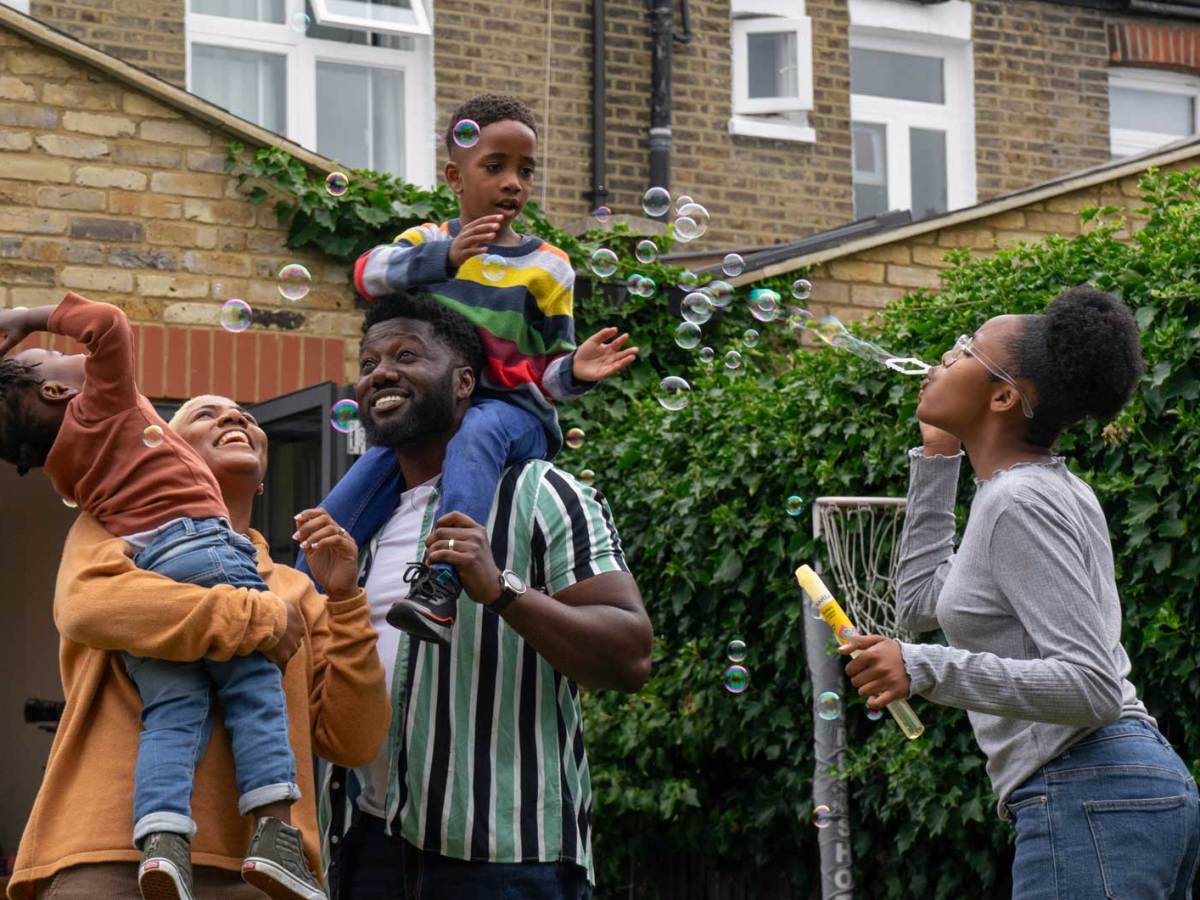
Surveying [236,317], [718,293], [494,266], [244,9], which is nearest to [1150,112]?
[244,9]

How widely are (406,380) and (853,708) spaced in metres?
2.94

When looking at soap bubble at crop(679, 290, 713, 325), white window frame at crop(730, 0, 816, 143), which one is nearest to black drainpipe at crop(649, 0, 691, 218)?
white window frame at crop(730, 0, 816, 143)

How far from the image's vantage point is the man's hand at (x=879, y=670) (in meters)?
3.04

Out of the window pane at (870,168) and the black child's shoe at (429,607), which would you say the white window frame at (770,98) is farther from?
the black child's shoe at (429,607)

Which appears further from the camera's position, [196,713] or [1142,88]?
[1142,88]

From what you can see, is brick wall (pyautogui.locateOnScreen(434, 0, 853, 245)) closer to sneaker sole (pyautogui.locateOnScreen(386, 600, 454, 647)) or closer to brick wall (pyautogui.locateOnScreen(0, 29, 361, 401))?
brick wall (pyautogui.locateOnScreen(0, 29, 361, 401))

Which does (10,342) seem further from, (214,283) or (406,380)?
(214,283)

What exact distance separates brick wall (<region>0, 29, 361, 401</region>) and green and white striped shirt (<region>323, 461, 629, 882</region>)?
4.73 m

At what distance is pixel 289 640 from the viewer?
11.4 feet

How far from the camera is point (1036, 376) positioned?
3.31 m

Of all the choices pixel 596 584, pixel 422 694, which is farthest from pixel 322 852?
pixel 596 584

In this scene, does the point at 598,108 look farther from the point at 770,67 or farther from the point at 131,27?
the point at 131,27

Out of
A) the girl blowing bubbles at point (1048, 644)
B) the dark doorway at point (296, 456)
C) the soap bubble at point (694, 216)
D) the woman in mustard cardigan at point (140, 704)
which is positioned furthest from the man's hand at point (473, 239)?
the dark doorway at point (296, 456)

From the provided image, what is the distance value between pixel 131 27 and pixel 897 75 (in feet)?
17.9
